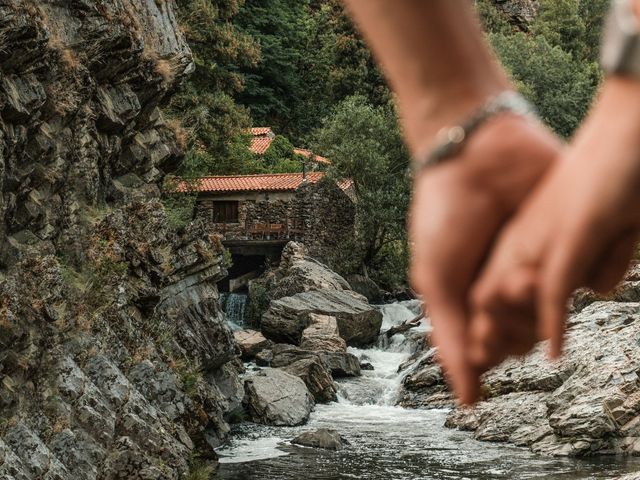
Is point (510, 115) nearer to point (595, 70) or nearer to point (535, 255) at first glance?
point (535, 255)

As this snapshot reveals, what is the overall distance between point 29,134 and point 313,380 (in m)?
14.8

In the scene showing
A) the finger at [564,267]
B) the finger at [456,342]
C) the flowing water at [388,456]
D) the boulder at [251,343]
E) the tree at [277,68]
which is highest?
the tree at [277,68]

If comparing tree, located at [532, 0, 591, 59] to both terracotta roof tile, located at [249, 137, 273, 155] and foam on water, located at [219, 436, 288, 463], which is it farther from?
foam on water, located at [219, 436, 288, 463]

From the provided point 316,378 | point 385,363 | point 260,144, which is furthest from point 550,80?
point 316,378

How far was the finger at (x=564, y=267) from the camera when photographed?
2.52 feet

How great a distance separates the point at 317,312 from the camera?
39.5 metres

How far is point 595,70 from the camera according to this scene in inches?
2377

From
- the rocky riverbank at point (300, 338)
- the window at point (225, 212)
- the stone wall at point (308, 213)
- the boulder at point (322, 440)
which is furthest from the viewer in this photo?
the window at point (225, 212)

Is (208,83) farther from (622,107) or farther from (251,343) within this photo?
(622,107)

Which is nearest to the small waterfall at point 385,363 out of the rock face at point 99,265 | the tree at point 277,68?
the rock face at point 99,265

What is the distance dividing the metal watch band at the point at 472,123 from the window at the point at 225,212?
52585 mm

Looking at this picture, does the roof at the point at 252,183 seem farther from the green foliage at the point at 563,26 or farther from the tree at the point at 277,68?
the green foliage at the point at 563,26

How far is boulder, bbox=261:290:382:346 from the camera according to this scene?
38.7 meters

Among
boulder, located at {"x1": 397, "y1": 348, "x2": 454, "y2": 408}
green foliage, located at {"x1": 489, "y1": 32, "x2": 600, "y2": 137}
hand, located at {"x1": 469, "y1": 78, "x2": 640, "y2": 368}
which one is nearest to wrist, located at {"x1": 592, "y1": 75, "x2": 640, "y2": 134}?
hand, located at {"x1": 469, "y1": 78, "x2": 640, "y2": 368}
